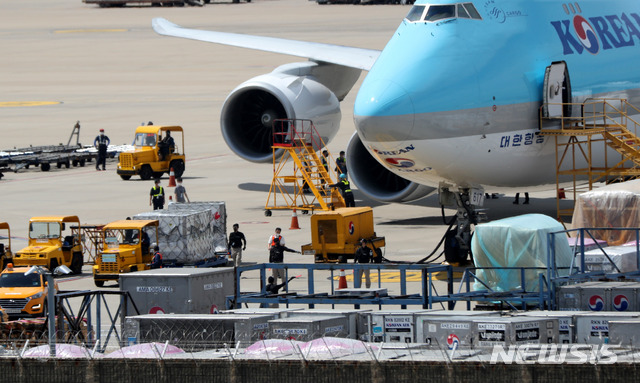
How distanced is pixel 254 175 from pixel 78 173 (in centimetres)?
775

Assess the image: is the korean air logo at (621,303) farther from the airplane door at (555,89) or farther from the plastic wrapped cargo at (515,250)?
the airplane door at (555,89)

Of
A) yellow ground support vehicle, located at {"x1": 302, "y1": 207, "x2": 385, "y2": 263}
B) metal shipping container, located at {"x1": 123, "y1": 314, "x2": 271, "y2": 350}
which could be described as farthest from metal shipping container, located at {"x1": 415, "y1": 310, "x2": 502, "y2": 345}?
yellow ground support vehicle, located at {"x1": 302, "y1": 207, "x2": 385, "y2": 263}

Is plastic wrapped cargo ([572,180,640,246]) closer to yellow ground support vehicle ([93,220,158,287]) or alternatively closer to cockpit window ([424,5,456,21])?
cockpit window ([424,5,456,21])

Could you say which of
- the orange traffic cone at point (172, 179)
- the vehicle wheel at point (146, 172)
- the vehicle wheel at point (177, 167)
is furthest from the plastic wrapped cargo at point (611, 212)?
the vehicle wheel at point (146, 172)

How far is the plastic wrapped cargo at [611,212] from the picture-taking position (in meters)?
26.5

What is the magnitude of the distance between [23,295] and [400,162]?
880 cm

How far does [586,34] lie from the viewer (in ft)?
103

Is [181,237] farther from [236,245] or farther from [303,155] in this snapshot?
[303,155]

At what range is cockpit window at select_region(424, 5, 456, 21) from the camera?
29.1 meters

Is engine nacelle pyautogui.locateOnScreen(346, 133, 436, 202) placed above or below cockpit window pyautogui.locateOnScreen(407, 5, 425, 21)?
below

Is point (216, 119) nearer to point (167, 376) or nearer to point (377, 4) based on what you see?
point (167, 376)

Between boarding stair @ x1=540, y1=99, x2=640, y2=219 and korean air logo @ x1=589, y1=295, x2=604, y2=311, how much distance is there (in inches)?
348

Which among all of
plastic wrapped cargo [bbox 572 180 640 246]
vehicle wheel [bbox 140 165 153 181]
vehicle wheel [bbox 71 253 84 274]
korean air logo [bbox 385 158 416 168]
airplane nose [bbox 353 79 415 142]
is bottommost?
vehicle wheel [bbox 71 253 84 274]

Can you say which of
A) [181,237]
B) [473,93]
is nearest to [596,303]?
[473,93]
